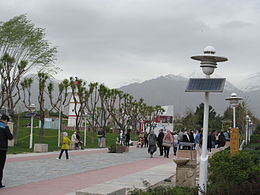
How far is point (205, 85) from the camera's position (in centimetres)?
729

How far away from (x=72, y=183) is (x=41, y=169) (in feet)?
12.6

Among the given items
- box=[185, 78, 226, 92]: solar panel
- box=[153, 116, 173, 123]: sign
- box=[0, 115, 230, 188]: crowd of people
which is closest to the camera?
box=[185, 78, 226, 92]: solar panel

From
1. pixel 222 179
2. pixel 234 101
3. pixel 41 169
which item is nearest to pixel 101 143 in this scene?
pixel 234 101

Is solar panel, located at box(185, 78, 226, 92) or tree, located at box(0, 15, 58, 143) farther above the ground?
tree, located at box(0, 15, 58, 143)

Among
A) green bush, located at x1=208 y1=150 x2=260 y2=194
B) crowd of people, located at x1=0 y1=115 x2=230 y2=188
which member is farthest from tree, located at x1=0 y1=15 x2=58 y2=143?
green bush, located at x1=208 y1=150 x2=260 y2=194

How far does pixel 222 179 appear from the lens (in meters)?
8.01

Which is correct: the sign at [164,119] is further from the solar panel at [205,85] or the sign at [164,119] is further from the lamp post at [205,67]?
the solar panel at [205,85]

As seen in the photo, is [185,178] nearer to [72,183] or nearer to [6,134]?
[72,183]

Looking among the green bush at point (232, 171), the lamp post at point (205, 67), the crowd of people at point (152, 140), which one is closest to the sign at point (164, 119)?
the crowd of people at point (152, 140)

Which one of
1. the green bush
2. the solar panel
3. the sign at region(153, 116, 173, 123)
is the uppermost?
the sign at region(153, 116, 173, 123)

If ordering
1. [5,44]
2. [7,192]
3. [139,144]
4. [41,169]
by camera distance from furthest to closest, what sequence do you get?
[139,144], [5,44], [41,169], [7,192]

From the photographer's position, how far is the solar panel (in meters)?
7.16

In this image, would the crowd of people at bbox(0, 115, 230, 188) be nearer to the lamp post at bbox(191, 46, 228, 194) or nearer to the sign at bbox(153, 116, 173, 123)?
the lamp post at bbox(191, 46, 228, 194)

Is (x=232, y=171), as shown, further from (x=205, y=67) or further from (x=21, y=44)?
(x=21, y=44)
